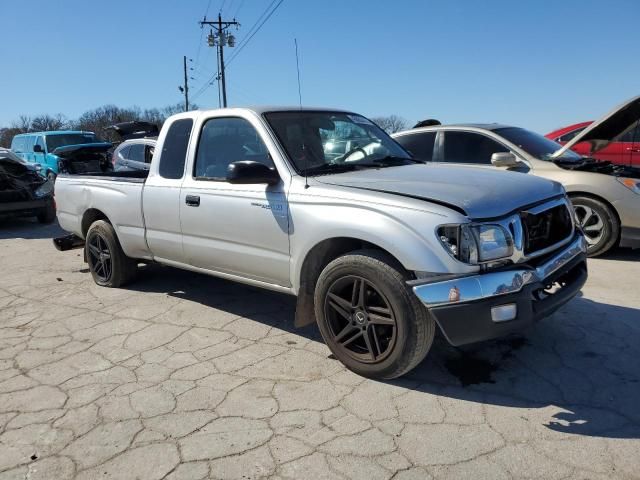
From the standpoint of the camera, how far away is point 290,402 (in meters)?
3.13

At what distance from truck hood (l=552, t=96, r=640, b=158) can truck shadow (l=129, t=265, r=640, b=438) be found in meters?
1.70

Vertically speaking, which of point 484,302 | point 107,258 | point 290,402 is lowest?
point 290,402

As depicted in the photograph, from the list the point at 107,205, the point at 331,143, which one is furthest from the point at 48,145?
the point at 331,143

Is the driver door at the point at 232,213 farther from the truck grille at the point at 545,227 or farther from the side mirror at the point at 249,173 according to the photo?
the truck grille at the point at 545,227

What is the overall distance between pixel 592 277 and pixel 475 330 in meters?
3.31

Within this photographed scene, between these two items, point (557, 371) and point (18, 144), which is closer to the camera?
point (557, 371)

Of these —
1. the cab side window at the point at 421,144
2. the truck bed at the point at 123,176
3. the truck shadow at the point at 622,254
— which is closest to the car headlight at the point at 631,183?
the truck shadow at the point at 622,254

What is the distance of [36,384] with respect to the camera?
349 cm

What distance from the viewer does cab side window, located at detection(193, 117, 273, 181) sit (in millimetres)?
4062

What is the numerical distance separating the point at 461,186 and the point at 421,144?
4.15 meters

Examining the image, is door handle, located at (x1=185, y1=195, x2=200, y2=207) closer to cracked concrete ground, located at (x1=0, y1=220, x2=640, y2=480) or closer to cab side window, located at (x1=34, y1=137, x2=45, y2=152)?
cracked concrete ground, located at (x1=0, y1=220, x2=640, y2=480)

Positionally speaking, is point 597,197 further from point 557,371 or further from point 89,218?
point 89,218

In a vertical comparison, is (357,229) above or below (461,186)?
below

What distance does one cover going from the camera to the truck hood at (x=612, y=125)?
476 centimetres
